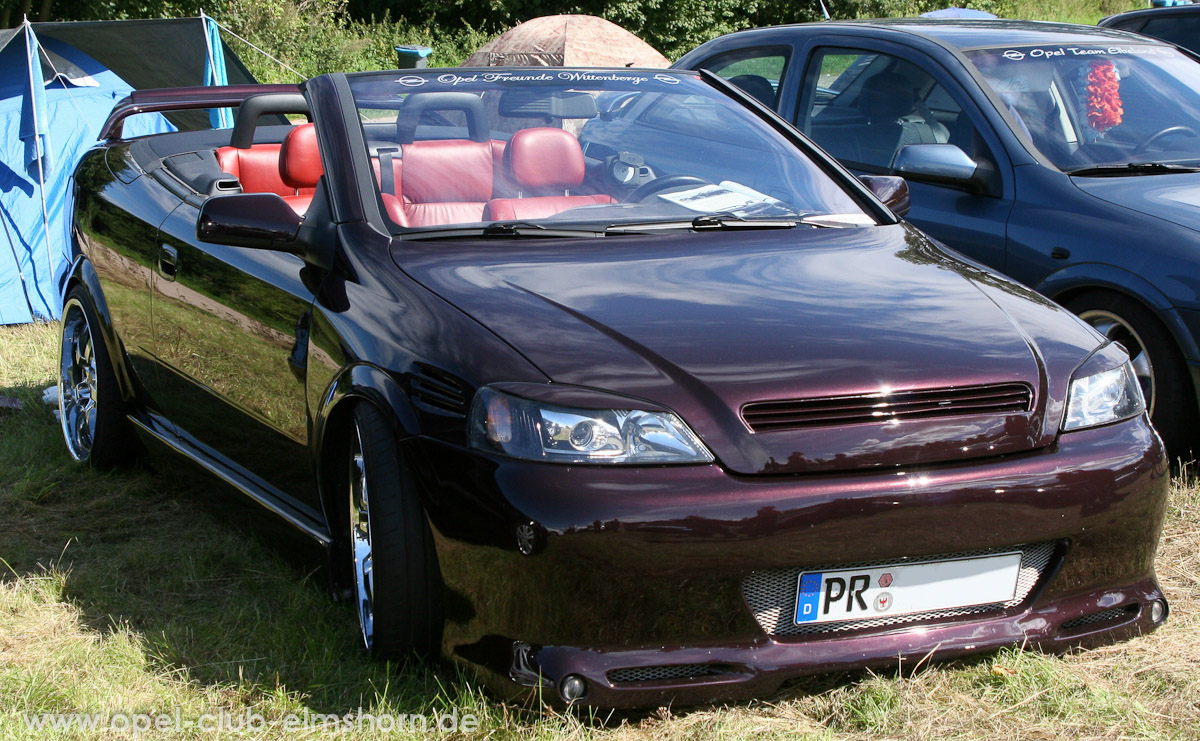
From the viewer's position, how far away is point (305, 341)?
327 cm

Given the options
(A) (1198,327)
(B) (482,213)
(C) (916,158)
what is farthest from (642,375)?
(C) (916,158)

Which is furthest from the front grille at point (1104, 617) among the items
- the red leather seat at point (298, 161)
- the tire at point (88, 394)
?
the tire at point (88, 394)

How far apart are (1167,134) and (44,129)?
6.40 meters

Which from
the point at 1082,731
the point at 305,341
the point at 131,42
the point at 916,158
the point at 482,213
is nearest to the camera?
the point at 1082,731

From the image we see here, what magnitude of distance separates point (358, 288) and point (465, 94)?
1129 millimetres

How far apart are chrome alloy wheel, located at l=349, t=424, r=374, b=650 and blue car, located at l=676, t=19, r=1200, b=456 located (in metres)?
1.62

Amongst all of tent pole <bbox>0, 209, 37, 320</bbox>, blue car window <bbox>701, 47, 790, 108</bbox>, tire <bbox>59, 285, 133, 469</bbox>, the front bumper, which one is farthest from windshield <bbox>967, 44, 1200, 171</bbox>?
tent pole <bbox>0, 209, 37, 320</bbox>

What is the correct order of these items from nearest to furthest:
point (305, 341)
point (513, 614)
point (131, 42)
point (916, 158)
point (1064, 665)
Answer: point (513, 614) → point (1064, 665) → point (305, 341) → point (916, 158) → point (131, 42)

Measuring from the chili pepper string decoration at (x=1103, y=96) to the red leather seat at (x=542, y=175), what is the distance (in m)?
2.42

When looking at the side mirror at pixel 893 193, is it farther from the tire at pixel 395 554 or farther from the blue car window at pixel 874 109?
the tire at pixel 395 554

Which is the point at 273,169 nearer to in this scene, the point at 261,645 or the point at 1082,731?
the point at 261,645

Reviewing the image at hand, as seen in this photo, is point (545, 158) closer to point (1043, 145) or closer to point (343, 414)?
point (343, 414)

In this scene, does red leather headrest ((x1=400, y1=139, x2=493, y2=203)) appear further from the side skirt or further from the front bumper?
the front bumper

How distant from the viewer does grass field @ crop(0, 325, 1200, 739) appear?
280 cm
